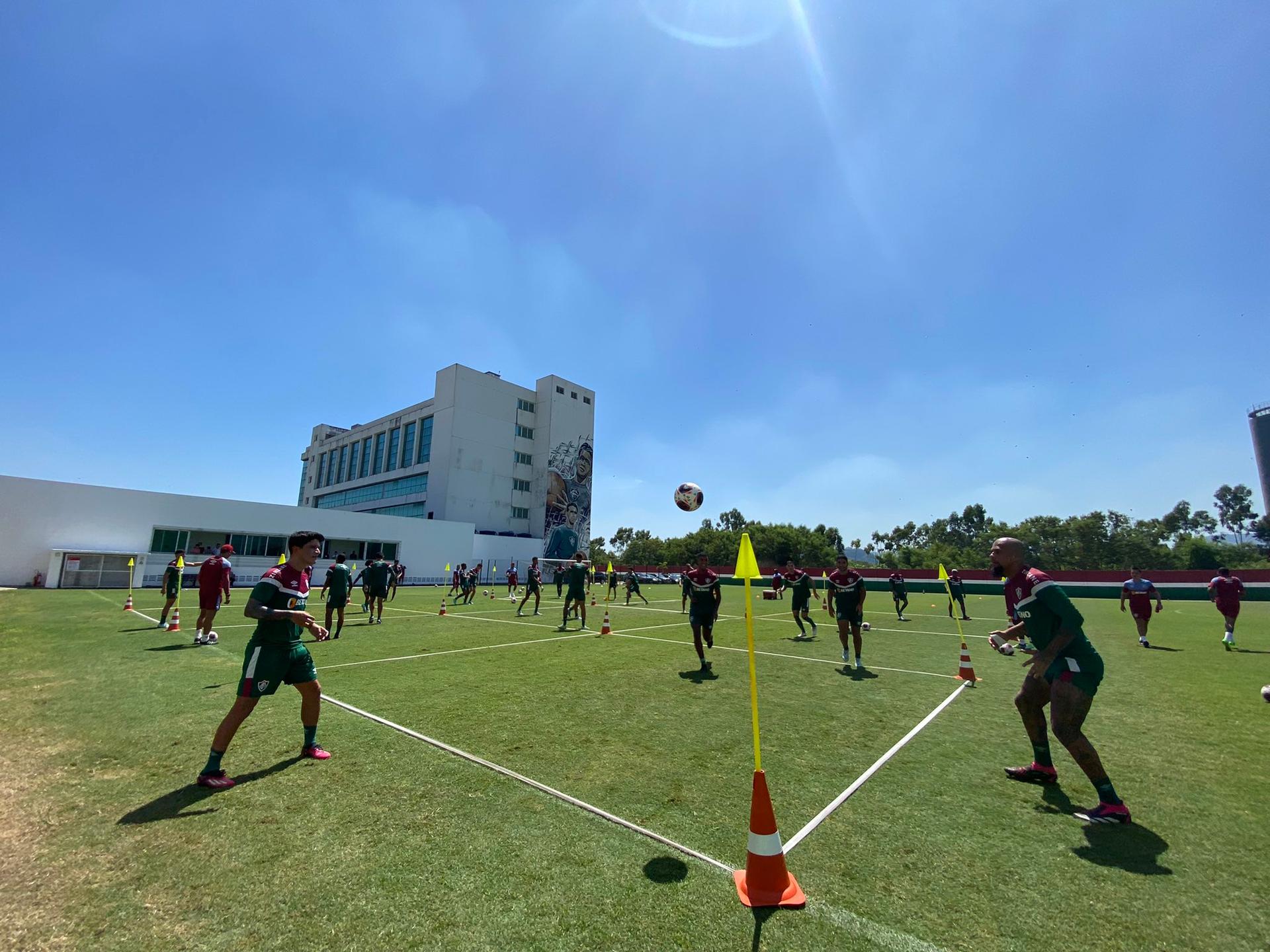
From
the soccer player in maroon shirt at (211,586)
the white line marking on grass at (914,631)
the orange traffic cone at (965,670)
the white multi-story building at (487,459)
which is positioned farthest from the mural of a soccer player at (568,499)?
the orange traffic cone at (965,670)

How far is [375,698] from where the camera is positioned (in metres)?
7.05

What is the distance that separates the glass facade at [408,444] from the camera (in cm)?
7019

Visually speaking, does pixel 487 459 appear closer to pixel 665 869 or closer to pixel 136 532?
pixel 136 532

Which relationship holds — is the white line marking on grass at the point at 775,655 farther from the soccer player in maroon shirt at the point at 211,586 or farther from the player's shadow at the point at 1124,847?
the soccer player in maroon shirt at the point at 211,586

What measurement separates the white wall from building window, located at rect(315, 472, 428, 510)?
66.8 feet

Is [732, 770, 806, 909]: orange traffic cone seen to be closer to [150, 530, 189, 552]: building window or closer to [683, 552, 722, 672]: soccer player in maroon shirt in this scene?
[683, 552, 722, 672]: soccer player in maroon shirt

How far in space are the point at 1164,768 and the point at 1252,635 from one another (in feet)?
55.1

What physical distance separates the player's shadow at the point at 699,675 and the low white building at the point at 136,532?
28.2 m

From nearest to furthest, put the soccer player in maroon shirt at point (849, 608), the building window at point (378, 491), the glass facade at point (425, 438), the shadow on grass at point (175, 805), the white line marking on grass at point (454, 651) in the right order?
1. the shadow on grass at point (175, 805)
2. the white line marking on grass at point (454, 651)
3. the soccer player in maroon shirt at point (849, 608)
4. the glass facade at point (425, 438)
5. the building window at point (378, 491)

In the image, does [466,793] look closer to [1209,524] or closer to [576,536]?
[576,536]

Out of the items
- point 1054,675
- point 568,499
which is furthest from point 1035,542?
point 1054,675

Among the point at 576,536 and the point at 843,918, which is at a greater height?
the point at 576,536

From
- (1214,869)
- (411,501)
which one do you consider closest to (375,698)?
(1214,869)

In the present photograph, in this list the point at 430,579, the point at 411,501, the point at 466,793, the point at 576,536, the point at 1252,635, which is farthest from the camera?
the point at 576,536
